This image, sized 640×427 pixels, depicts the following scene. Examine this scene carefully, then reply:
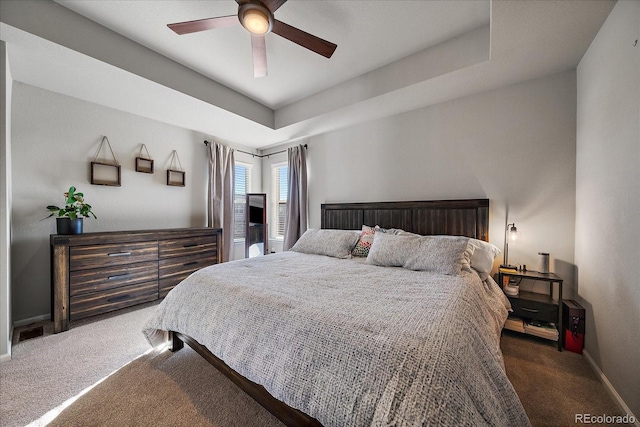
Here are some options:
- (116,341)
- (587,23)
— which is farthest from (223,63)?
(587,23)

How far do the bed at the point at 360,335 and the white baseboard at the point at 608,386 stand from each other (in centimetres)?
63

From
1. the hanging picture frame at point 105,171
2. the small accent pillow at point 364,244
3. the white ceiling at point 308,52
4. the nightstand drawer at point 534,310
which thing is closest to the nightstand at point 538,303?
the nightstand drawer at point 534,310

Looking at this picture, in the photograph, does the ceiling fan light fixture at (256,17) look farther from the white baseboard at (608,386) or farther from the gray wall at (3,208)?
the white baseboard at (608,386)

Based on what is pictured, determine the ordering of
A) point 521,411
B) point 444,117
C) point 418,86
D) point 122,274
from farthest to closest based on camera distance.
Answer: point 444,117 < point 122,274 < point 418,86 < point 521,411

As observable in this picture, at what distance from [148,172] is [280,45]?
8.42 ft

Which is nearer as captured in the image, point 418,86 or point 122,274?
point 418,86

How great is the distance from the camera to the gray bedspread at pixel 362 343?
83 cm

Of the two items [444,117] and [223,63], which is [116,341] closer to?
[223,63]

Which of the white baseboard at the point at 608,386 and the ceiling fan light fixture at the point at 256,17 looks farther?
the ceiling fan light fixture at the point at 256,17

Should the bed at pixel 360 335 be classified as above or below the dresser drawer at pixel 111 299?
above

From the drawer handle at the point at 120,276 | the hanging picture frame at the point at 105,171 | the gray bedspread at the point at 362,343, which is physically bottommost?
the drawer handle at the point at 120,276

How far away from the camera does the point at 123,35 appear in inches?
85.7

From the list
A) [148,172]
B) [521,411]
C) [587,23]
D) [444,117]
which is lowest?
[521,411]

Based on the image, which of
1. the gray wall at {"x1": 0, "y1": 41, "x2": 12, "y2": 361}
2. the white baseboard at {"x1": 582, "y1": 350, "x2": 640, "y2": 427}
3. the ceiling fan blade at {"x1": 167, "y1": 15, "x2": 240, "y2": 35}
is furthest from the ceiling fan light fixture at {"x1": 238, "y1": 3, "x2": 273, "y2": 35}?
the white baseboard at {"x1": 582, "y1": 350, "x2": 640, "y2": 427}
